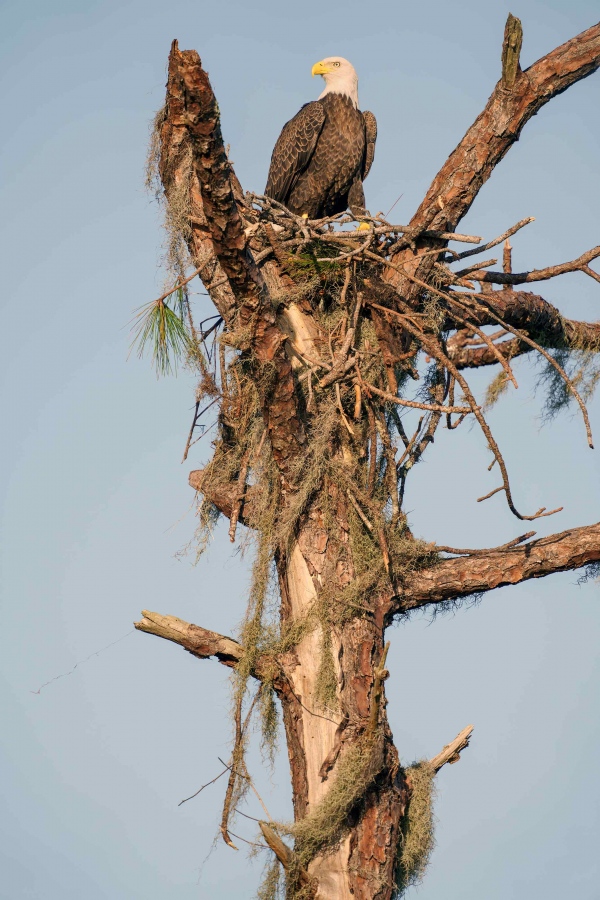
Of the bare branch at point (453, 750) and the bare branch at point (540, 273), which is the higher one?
the bare branch at point (540, 273)

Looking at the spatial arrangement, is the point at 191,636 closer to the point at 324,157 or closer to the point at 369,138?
the point at 324,157

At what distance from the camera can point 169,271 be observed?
4688 mm

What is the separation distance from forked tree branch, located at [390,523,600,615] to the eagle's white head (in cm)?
390

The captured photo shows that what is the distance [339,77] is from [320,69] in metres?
0.28

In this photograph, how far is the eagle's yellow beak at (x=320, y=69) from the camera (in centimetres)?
736

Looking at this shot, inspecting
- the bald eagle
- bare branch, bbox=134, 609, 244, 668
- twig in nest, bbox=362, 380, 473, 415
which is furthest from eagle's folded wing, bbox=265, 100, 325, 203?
bare branch, bbox=134, 609, 244, 668

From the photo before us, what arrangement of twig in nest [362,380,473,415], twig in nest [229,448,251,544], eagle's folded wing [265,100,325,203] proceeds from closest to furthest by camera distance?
1. twig in nest [362,380,473,415]
2. twig in nest [229,448,251,544]
3. eagle's folded wing [265,100,325,203]

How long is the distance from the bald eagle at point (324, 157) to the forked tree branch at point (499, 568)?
3041 millimetres

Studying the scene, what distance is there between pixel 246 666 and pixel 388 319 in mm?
1888

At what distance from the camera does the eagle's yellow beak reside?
7.36 m

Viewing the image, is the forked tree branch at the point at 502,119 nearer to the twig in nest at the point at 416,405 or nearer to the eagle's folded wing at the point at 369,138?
the twig in nest at the point at 416,405

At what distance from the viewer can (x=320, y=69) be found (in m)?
7.41

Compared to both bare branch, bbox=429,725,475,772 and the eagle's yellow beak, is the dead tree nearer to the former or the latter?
bare branch, bbox=429,725,475,772

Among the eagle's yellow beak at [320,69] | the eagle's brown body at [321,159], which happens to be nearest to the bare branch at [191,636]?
the eagle's brown body at [321,159]
